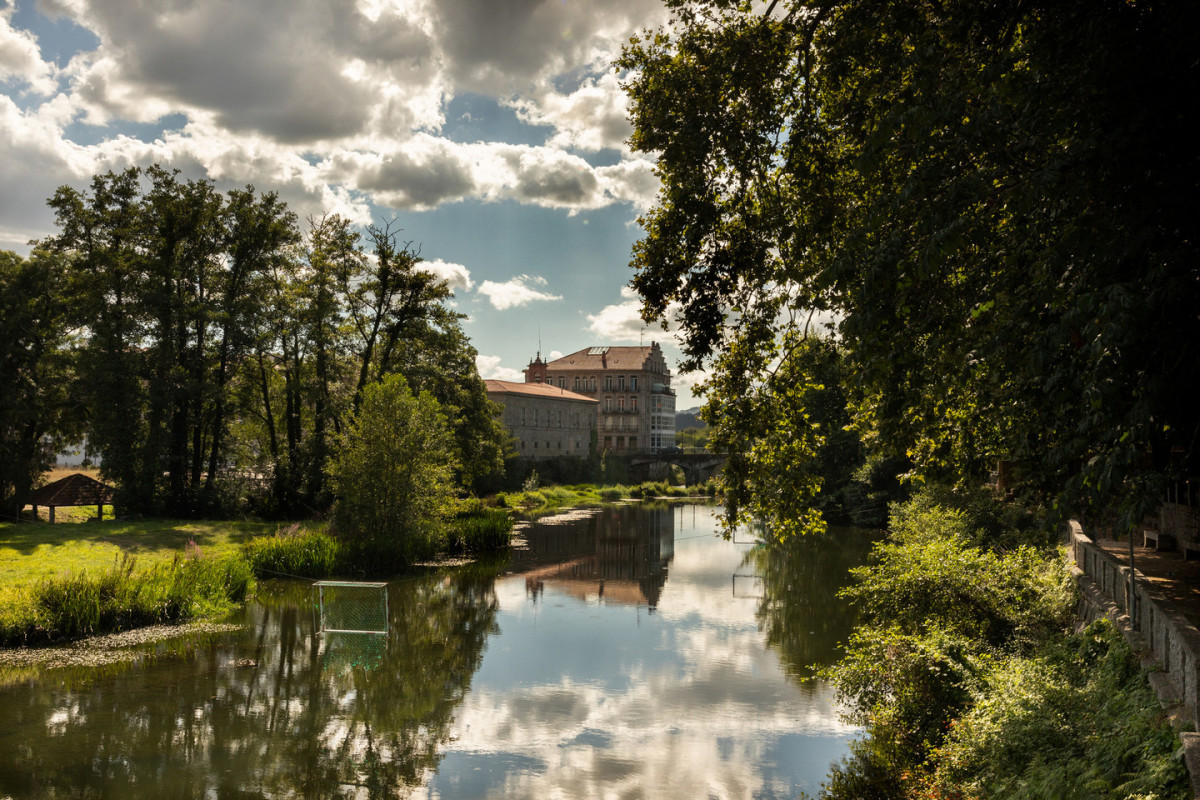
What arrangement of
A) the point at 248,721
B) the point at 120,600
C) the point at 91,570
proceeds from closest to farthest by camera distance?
the point at 248,721 < the point at 120,600 < the point at 91,570

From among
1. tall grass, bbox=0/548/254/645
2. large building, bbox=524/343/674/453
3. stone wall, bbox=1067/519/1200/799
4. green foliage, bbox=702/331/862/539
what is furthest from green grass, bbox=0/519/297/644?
large building, bbox=524/343/674/453

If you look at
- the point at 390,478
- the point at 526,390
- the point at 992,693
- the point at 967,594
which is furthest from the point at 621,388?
the point at 992,693

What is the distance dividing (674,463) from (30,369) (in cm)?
5169

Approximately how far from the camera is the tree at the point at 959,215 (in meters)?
4.85

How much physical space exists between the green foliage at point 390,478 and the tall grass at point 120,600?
5.23 meters

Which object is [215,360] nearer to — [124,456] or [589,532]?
[124,456]

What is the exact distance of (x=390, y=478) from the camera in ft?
80.7

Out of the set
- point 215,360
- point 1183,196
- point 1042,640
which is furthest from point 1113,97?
point 215,360

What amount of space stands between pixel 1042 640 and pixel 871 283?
707 centimetres

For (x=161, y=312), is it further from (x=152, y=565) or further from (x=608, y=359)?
(x=608, y=359)

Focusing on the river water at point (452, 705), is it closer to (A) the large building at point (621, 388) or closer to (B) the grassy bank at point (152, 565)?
(B) the grassy bank at point (152, 565)

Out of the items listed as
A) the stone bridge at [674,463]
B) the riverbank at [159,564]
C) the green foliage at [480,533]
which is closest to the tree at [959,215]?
the riverbank at [159,564]

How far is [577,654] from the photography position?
52.3 ft

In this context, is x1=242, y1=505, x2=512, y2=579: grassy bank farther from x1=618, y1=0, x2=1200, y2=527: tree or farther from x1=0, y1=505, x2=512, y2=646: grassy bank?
x1=618, y1=0, x2=1200, y2=527: tree
